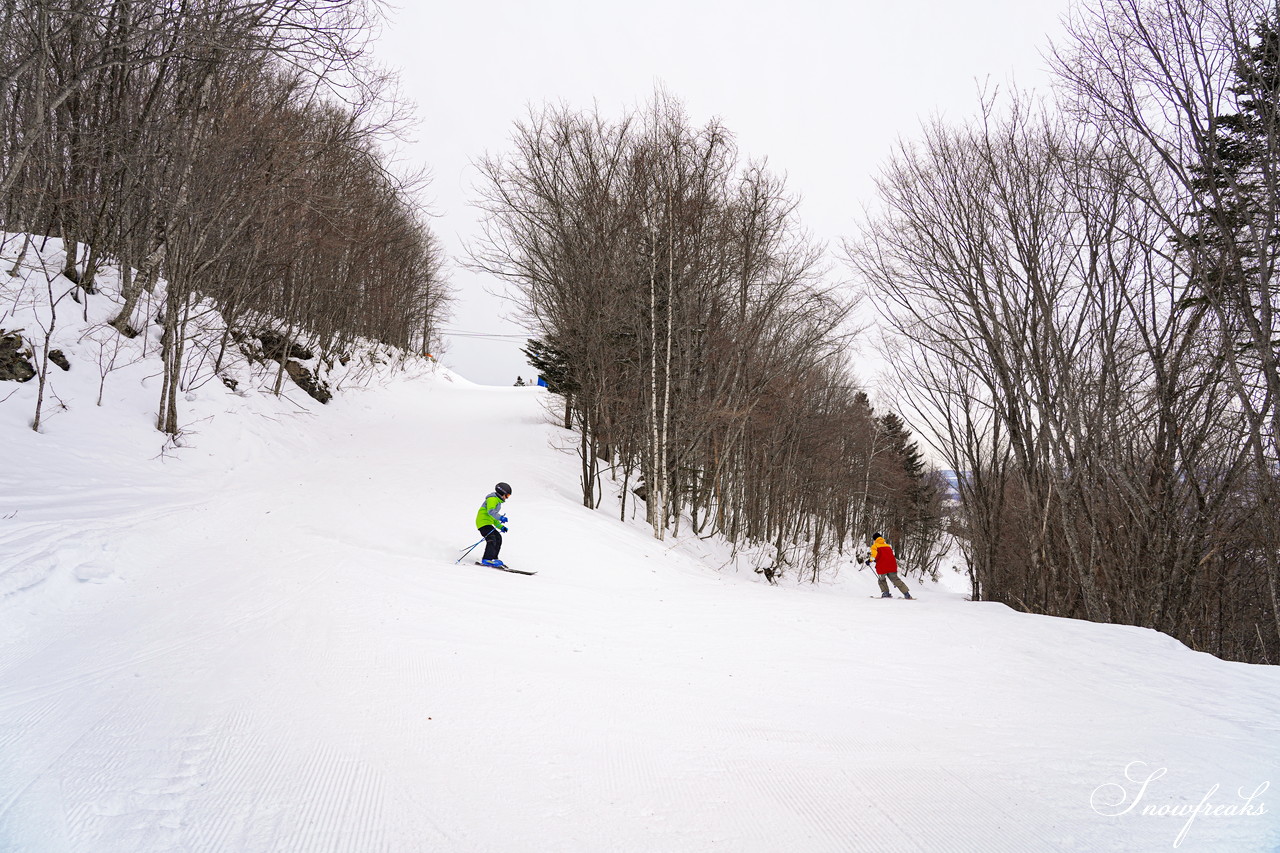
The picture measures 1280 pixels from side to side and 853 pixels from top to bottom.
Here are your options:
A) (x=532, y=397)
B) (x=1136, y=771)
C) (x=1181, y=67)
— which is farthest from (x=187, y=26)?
(x=532, y=397)

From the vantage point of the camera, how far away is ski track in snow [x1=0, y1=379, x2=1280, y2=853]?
2.28m

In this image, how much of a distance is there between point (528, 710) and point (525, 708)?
37 millimetres

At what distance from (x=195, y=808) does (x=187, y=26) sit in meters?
7.40

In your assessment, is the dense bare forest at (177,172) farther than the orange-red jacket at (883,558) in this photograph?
No

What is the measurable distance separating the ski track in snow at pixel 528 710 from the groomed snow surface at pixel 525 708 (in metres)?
0.02

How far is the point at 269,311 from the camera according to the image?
706 inches

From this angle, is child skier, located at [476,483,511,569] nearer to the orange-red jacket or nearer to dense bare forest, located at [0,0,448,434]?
dense bare forest, located at [0,0,448,434]

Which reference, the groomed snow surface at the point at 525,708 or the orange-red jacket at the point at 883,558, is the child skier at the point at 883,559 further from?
the groomed snow surface at the point at 525,708

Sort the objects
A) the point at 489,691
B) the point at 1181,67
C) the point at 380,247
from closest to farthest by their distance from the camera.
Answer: the point at 489,691
the point at 1181,67
the point at 380,247

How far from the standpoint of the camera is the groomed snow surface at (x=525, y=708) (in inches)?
90.5

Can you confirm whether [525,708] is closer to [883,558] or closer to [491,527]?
[491,527]

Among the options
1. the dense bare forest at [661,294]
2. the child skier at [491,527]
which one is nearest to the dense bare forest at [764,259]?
the dense bare forest at [661,294]

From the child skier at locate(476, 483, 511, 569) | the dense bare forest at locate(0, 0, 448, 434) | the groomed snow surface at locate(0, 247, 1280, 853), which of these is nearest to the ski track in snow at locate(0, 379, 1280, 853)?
the groomed snow surface at locate(0, 247, 1280, 853)

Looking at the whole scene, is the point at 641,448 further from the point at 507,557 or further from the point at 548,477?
the point at 507,557
